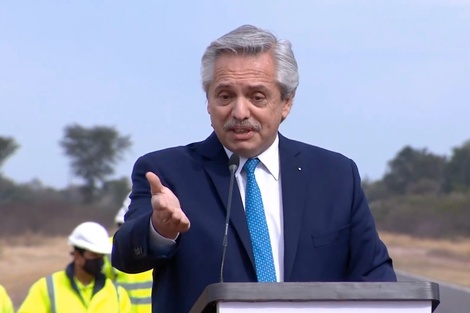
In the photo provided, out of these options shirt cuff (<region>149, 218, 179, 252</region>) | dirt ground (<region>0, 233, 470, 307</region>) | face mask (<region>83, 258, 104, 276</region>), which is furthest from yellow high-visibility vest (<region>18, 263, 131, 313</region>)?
dirt ground (<region>0, 233, 470, 307</region>)

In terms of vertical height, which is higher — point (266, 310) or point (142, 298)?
point (142, 298)

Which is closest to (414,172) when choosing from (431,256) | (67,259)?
(431,256)

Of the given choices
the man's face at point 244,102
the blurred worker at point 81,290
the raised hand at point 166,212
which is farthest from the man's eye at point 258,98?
the blurred worker at point 81,290

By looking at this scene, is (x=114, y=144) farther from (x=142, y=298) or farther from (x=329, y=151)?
(x=329, y=151)

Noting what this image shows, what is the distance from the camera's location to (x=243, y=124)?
160 inches

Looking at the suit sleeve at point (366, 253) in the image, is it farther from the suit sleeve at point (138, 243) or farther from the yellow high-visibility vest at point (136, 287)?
the yellow high-visibility vest at point (136, 287)

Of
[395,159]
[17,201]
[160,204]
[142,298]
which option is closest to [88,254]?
[142,298]

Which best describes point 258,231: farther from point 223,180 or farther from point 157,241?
point 157,241

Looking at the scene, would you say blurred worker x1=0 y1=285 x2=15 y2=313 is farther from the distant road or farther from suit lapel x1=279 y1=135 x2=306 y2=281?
the distant road

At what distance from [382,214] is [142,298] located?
38.0 metres

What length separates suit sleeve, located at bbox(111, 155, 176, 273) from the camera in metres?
3.84

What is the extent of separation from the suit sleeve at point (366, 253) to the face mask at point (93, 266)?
641 centimetres

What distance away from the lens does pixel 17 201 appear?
123 feet

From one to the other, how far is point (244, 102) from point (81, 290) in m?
6.29
